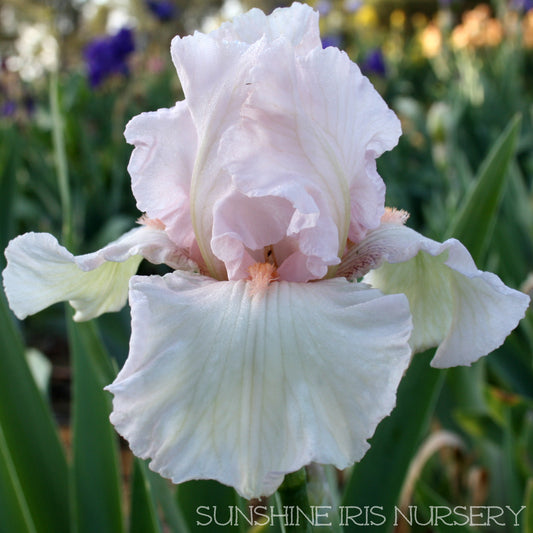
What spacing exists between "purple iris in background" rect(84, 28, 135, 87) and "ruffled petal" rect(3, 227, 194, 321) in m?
4.10

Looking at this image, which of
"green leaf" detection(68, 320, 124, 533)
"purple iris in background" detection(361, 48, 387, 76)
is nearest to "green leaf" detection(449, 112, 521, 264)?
"green leaf" detection(68, 320, 124, 533)

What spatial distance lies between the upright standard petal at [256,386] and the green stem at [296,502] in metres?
0.10

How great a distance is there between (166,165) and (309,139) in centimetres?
16

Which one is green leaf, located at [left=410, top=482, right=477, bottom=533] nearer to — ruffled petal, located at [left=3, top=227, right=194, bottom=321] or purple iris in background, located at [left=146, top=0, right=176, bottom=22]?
ruffled petal, located at [left=3, top=227, right=194, bottom=321]

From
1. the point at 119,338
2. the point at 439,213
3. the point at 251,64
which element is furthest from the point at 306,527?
the point at 439,213

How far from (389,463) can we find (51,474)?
48cm

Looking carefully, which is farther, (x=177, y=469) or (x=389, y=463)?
(x=389, y=463)

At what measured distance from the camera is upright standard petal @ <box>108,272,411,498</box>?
0.46 meters

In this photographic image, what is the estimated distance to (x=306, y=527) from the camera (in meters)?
0.57

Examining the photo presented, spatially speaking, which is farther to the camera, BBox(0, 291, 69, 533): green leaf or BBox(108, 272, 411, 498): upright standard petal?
BBox(0, 291, 69, 533): green leaf

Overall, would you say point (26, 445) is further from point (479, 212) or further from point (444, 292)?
point (479, 212)

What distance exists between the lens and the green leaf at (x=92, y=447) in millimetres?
862

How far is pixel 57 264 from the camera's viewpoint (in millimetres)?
632

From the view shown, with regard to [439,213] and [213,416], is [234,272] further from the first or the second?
[439,213]
